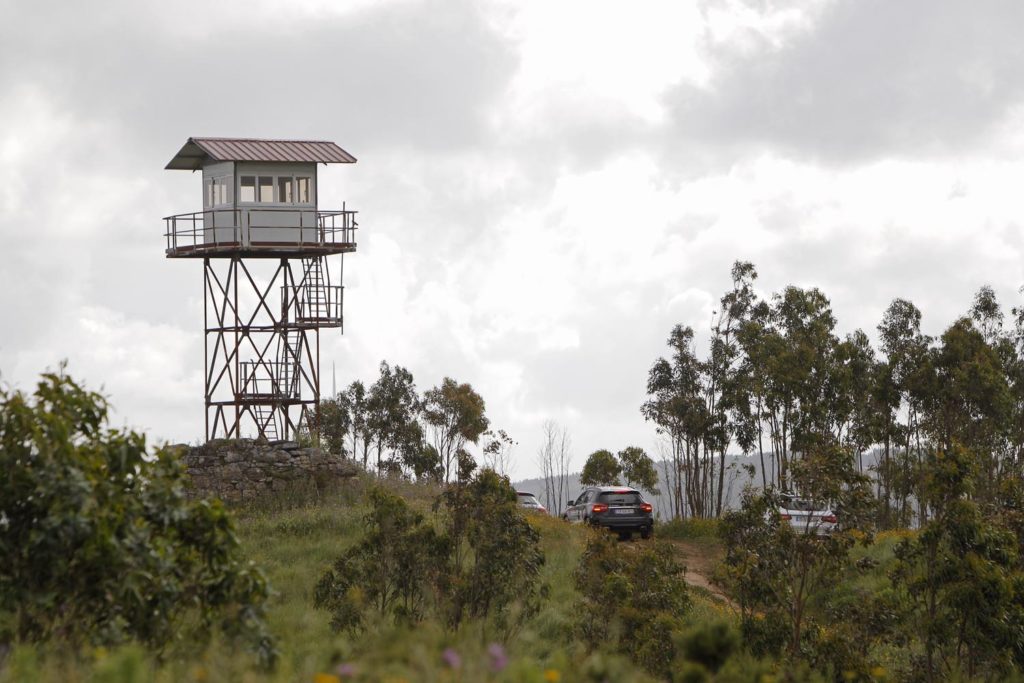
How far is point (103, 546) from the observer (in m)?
9.16

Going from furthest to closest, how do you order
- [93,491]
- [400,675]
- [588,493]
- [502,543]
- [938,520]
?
[588,493], [502,543], [938,520], [93,491], [400,675]

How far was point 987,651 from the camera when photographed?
17641mm

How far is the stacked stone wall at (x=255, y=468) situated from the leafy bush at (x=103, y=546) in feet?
66.6

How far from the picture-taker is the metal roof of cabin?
3812cm

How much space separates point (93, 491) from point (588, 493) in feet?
93.1

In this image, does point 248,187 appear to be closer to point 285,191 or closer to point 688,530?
point 285,191

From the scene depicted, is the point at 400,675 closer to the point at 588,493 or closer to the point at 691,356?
the point at 588,493

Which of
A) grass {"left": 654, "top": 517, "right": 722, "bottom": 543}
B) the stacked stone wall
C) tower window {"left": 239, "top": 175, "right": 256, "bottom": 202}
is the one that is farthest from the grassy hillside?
tower window {"left": 239, "top": 175, "right": 256, "bottom": 202}

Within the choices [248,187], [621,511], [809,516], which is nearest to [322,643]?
[809,516]

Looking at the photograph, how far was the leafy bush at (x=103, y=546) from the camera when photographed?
918 centimetres

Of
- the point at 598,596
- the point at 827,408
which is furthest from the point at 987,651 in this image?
the point at 827,408

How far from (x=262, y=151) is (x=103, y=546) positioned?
30.5m

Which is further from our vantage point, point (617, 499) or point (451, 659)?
point (617, 499)

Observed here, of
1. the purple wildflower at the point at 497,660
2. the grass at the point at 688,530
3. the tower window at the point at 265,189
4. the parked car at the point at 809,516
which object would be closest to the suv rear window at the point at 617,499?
the grass at the point at 688,530
